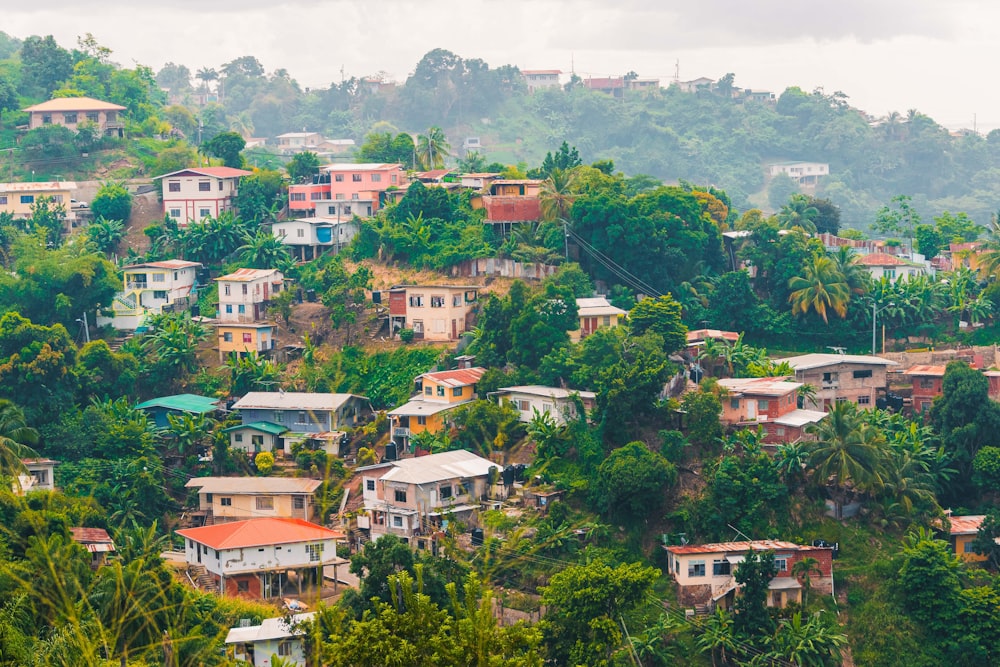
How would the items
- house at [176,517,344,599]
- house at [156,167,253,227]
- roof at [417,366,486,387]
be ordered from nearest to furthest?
house at [176,517,344,599] < roof at [417,366,486,387] < house at [156,167,253,227]

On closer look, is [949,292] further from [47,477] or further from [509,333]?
[47,477]

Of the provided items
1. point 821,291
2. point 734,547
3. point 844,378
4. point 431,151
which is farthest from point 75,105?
point 734,547

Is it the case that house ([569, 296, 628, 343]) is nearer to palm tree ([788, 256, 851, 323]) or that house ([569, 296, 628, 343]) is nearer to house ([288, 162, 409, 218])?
palm tree ([788, 256, 851, 323])

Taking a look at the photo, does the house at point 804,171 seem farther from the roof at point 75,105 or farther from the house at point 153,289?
the house at point 153,289

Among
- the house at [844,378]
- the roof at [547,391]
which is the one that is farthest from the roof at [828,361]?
the roof at [547,391]

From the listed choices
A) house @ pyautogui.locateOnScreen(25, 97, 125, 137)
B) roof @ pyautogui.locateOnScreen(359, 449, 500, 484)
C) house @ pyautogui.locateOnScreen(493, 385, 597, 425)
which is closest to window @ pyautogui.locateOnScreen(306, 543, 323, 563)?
roof @ pyautogui.locateOnScreen(359, 449, 500, 484)

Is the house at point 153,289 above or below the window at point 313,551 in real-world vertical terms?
above
